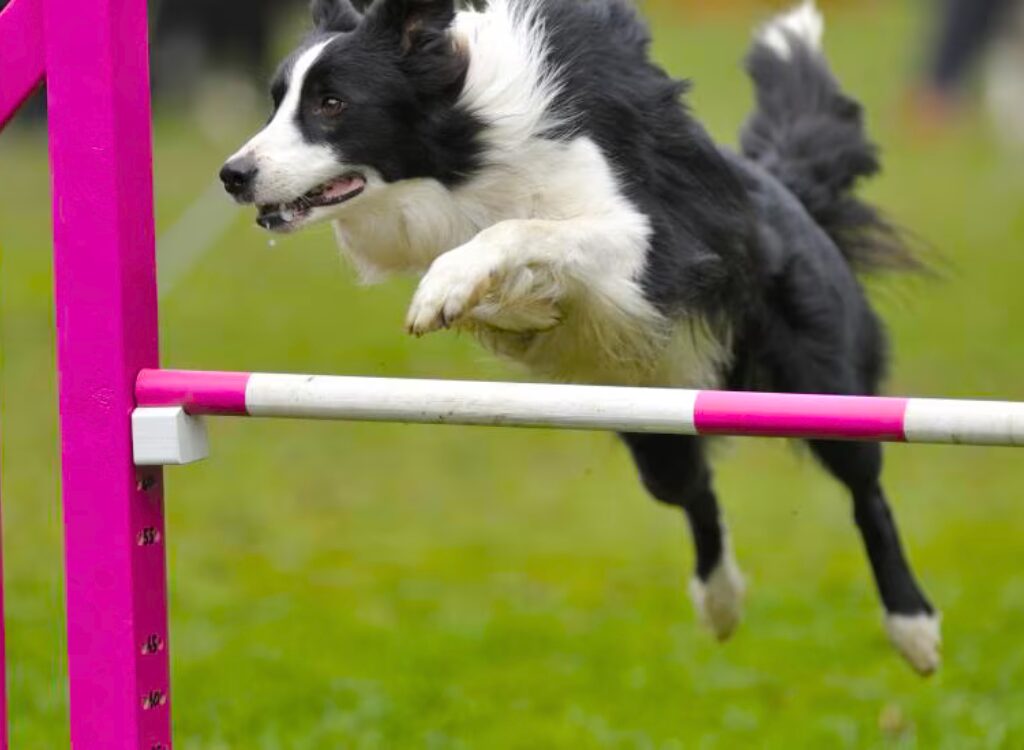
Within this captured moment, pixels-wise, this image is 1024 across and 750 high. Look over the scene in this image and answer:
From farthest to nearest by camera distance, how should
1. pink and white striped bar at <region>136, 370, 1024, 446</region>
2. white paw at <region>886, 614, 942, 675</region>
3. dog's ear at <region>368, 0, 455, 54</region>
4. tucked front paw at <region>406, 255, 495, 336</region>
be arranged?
white paw at <region>886, 614, 942, 675</region>, dog's ear at <region>368, 0, 455, 54</region>, tucked front paw at <region>406, 255, 495, 336</region>, pink and white striped bar at <region>136, 370, 1024, 446</region>

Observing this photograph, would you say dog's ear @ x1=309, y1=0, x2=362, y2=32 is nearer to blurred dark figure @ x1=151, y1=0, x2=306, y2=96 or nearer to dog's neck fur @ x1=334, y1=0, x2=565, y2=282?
dog's neck fur @ x1=334, y1=0, x2=565, y2=282

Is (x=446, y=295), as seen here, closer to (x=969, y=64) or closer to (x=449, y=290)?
(x=449, y=290)

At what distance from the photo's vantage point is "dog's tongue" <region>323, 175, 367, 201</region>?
361cm

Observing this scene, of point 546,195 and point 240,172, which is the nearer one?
point 240,172

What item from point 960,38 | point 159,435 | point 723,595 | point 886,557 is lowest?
point 960,38

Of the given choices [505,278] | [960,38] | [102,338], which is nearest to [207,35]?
[960,38]

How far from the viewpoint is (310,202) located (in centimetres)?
357

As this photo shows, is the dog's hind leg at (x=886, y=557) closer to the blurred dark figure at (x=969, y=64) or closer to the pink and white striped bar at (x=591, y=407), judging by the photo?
the pink and white striped bar at (x=591, y=407)

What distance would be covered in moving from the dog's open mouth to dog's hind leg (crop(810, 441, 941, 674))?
1510mm

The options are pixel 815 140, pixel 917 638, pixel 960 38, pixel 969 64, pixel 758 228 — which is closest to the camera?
pixel 758 228

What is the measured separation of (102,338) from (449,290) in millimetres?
619

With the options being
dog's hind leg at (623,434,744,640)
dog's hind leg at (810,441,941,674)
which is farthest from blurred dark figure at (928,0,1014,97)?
dog's hind leg at (810,441,941,674)

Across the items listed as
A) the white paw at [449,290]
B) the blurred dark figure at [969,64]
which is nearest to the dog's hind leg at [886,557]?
the white paw at [449,290]

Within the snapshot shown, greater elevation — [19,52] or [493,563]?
[19,52]
